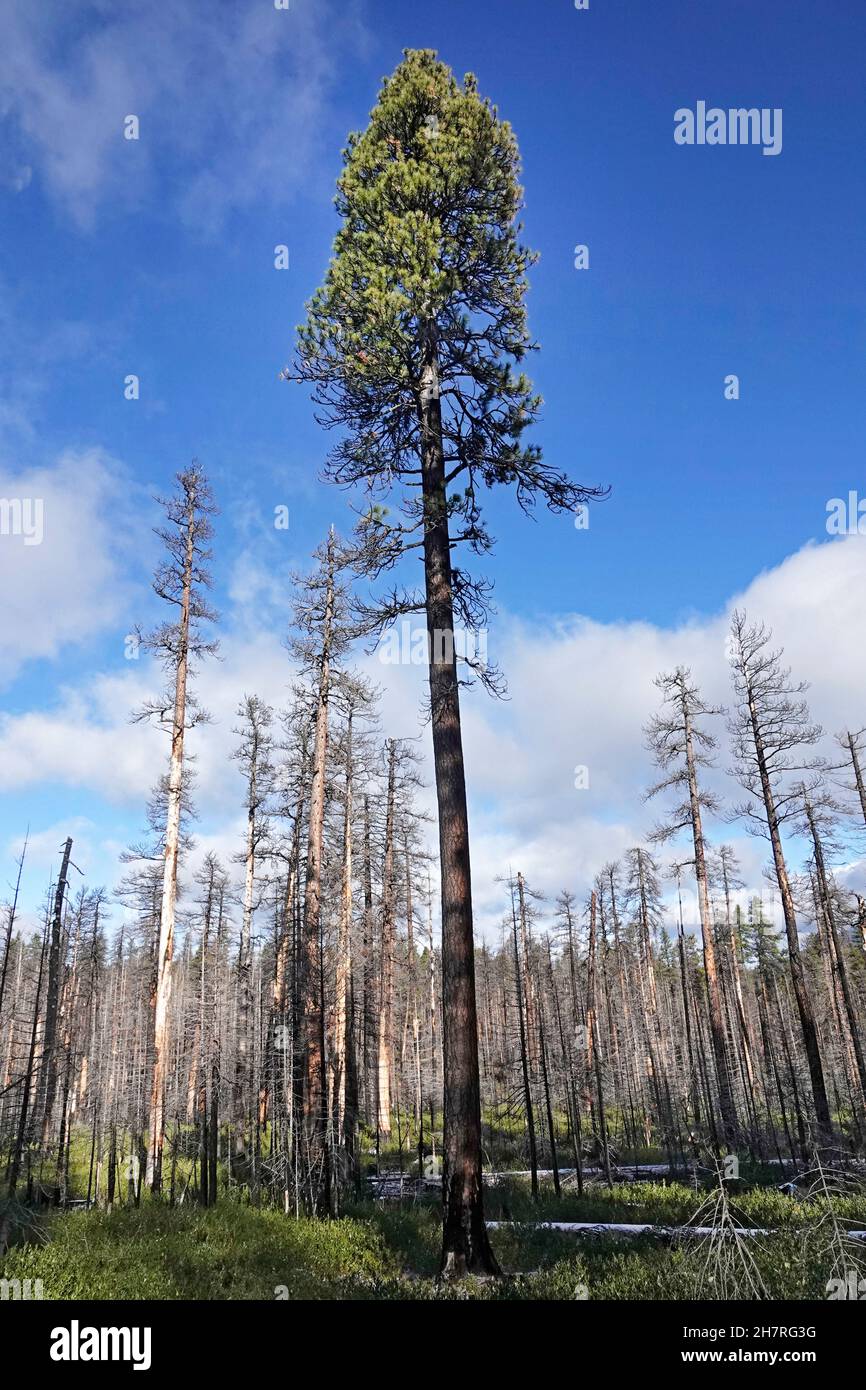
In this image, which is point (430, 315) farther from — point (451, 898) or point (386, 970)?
point (386, 970)

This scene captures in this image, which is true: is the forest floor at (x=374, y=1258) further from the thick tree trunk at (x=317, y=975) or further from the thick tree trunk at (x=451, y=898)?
the thick tree trunk at (x=317, y=975)

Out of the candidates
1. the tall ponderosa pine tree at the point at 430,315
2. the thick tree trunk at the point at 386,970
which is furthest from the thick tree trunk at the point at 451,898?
the thick tree trunk at the point at 386,970

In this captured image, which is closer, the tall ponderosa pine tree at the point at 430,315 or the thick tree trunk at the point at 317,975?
the tall ponderosa pine tree at the point at 430,315

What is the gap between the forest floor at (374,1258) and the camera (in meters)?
6.57

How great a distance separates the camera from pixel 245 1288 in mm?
8172

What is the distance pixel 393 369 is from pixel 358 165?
123 inches

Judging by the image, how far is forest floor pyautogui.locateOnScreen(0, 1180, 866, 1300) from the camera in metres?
6.57

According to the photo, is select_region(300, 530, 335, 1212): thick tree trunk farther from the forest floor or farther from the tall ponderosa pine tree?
the tall ponderosa pine tree

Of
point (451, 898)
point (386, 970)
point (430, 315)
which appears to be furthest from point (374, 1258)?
point (386, 970)

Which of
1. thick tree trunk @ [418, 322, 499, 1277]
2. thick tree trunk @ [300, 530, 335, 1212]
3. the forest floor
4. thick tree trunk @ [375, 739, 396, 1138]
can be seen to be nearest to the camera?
the forest floor

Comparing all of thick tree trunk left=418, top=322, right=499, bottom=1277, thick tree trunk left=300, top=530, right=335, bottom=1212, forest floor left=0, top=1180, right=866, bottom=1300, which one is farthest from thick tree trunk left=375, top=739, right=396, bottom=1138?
thick tree trunk left=418, top=322, right=499, bottom=1277

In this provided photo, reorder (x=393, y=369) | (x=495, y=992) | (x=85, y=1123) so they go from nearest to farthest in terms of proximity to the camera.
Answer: (x=393, y=369) < (x=85, y=1123) < (x=495, y=992)
